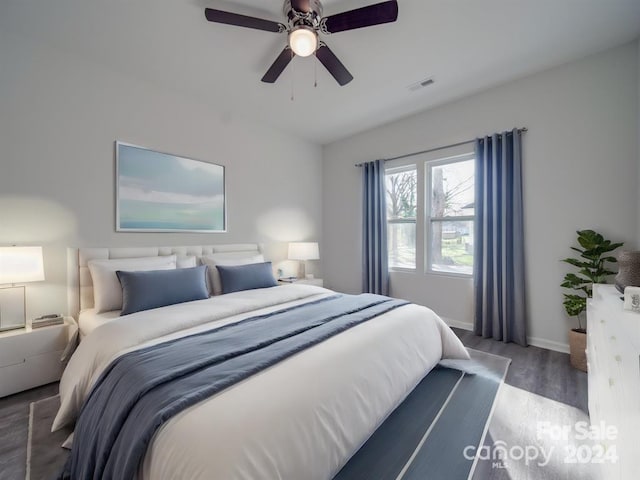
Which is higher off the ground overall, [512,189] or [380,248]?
[512,189]

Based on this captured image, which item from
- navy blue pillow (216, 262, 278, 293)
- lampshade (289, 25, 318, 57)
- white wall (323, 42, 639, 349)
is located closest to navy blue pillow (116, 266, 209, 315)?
navy blue pillow (216, 262, 278, 293)

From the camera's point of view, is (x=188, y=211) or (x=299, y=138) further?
(x=299, y=138)

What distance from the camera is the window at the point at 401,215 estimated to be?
3.97 m

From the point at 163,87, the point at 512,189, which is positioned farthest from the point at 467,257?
the point at 163,87

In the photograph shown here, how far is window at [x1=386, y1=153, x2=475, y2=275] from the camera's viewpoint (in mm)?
3488

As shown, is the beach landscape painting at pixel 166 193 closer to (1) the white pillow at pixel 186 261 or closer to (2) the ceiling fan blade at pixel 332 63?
(1) the white pillow at pixel 186 261

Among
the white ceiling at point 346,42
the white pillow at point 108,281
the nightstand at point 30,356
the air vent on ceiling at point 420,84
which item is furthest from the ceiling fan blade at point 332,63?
the nightstand at point 30,356

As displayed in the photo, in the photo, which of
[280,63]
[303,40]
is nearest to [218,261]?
[280,63]

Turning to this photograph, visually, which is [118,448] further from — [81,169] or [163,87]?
[163,87]

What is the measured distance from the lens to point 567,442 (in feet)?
5.22

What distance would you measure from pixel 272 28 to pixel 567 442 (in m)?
3.19

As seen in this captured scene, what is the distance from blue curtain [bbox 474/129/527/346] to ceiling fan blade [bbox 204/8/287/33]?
263cm

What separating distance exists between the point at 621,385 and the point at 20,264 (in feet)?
11.5

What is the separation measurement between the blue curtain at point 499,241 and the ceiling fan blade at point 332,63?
1948mm
